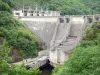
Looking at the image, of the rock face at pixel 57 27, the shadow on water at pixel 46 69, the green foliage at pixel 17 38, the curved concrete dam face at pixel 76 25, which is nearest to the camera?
the shadow on water at pixel 46 69

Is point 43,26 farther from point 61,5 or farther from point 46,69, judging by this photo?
point 61,5

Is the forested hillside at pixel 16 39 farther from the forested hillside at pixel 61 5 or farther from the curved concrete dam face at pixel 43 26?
the forested hillside at pixel 61 5

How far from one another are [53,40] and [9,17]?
8.24 m

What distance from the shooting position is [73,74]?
575 inches

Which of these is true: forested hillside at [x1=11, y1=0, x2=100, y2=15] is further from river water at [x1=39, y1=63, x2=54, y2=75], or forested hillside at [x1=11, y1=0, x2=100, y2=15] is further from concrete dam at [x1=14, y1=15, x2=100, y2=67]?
river water at [x1=39, y1=63, x2=54, y2=75]

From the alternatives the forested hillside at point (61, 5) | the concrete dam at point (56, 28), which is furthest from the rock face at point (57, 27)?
the forested hillside at point (61, 5)

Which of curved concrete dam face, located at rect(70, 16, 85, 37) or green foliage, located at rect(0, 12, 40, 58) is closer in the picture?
green foliage, located at rect(0, 12, 40, 58)

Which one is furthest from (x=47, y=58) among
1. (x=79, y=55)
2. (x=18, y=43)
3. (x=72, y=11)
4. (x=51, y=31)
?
(x=72, y=11)

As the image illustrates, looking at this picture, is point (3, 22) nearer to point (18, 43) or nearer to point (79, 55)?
point (18, 43)

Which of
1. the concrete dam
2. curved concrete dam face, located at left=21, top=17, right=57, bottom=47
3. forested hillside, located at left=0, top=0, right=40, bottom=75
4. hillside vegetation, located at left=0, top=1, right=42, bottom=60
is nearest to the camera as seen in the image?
forested hillside, located at left=0, top=0, right=40, bottom=75

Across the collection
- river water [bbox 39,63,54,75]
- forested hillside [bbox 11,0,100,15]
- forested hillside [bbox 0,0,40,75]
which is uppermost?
forested hillside [bbox 11,0,100,15]

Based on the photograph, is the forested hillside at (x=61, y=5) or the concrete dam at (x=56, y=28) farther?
the forested hillside at (x=61, y=5)

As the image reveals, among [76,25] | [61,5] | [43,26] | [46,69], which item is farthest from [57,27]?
[61,5]

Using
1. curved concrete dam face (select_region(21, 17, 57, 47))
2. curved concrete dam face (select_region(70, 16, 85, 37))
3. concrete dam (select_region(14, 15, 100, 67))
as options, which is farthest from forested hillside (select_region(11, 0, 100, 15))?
curved concrete dam face (select_region(70, 16, 85, 37))
